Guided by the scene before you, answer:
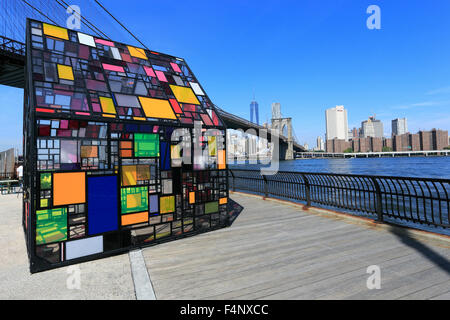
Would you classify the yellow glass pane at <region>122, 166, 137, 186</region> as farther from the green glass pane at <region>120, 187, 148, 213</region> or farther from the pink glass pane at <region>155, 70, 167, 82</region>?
the pink glass pane at <region>155, 70, 167, 82</region>

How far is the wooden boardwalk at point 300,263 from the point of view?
292cm

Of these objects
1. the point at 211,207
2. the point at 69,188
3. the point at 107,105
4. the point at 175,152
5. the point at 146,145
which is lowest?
the point at 211,207

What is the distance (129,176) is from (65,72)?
214 centimetres

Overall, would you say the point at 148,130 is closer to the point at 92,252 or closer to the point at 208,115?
the point at 208,115

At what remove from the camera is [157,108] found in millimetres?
4941

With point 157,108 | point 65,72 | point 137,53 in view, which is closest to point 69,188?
point 65,72

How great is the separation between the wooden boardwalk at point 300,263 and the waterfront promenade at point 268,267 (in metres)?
0.01

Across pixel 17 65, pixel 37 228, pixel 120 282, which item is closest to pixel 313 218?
pixel 120 282

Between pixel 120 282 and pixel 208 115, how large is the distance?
3854 millimetres

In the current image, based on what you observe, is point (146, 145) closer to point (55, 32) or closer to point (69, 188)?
point (69, 188)

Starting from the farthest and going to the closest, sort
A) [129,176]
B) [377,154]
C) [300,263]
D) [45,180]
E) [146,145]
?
[377,154] < [146,145] < [129,176] < [300,263] < [45,180]

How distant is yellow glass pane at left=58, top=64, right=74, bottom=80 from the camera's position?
4.15m

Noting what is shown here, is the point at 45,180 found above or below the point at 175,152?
below

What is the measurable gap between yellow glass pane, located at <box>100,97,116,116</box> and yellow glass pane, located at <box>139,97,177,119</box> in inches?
23.0
